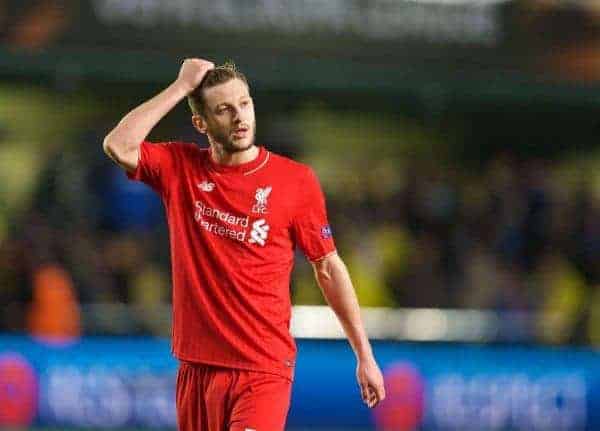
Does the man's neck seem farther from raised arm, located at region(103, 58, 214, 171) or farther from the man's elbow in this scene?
the man's elbow

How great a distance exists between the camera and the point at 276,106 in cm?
1409

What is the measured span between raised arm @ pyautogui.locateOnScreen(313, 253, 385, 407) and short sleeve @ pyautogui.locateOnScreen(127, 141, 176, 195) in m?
0.65

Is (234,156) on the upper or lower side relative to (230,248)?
upper

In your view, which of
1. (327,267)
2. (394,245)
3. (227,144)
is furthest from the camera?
(394,245)

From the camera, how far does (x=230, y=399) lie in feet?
16.5

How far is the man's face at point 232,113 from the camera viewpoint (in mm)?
5012

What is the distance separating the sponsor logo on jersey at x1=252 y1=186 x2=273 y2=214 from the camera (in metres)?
5.04

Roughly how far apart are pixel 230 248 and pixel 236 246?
23 millimetres

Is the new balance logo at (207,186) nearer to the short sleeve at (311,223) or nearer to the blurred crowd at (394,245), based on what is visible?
the short sleeve at (311,223)

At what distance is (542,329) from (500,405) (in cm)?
109

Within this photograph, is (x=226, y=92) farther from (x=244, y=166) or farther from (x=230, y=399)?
(x=230, y=399)

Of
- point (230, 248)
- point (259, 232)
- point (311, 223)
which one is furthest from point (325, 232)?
point (230, 248)

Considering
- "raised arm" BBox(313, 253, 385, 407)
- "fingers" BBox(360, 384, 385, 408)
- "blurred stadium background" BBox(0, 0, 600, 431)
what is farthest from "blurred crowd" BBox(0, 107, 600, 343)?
"fingers" BBox(360, 384, 385, 408)

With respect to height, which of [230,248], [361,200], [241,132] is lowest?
[361,200]
